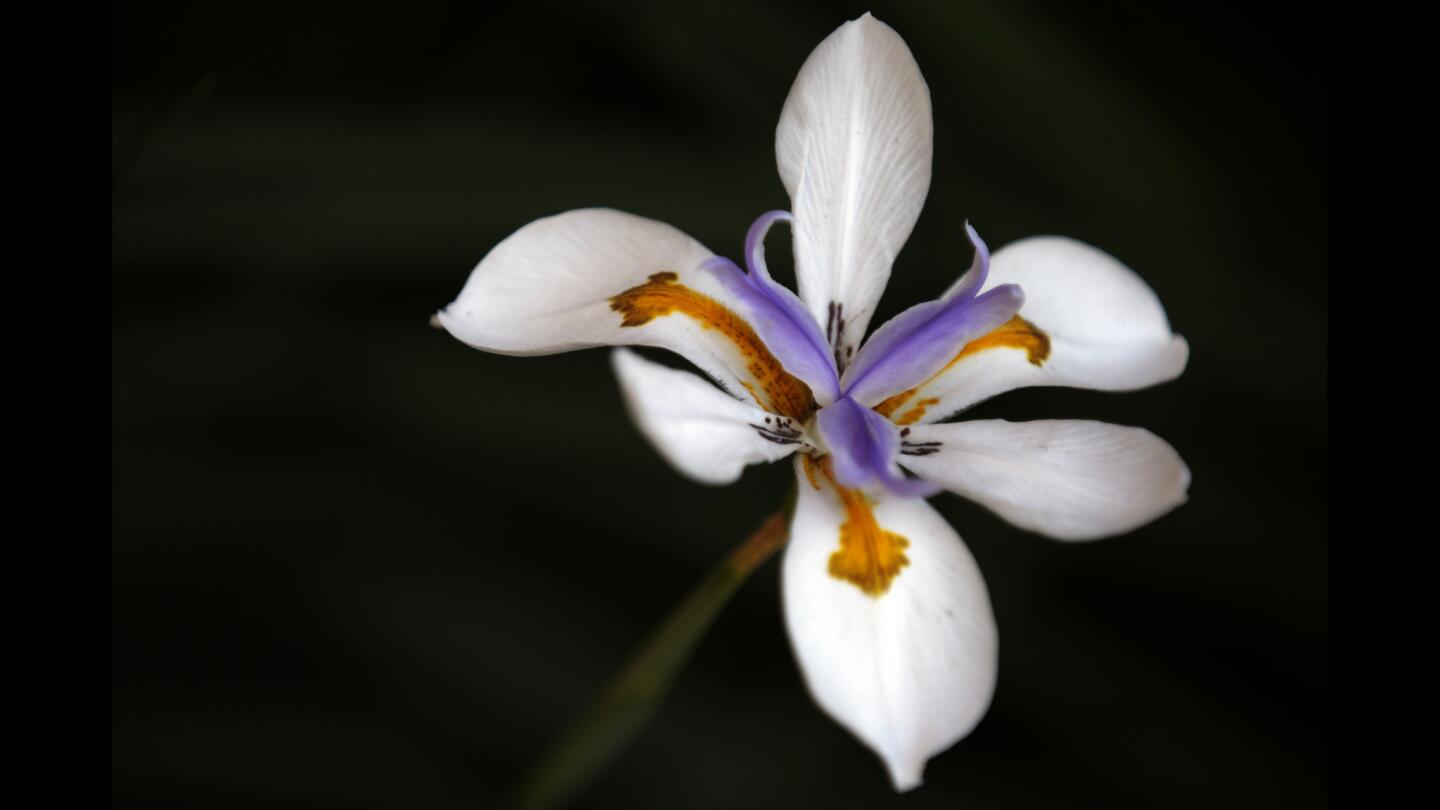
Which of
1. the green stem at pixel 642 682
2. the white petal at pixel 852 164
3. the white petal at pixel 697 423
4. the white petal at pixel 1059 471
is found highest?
the white petal at pixel 852 164

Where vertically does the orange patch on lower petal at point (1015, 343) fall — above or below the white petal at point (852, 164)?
below

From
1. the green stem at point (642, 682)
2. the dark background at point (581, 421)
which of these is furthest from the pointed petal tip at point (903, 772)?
the dark background at point (581, 421)

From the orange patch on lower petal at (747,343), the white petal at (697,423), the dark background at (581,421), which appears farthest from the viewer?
the dark background at (581,421)

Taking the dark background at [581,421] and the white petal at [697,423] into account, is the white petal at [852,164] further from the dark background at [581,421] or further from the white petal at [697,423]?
the dark background at [581,421]

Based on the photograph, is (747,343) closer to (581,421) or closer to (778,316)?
(778,316)

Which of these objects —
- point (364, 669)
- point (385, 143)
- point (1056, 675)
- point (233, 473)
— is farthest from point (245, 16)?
point (1056, 675)

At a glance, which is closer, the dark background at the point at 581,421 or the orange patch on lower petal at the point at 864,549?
the orange patch on lower petal at the point at 864,549
